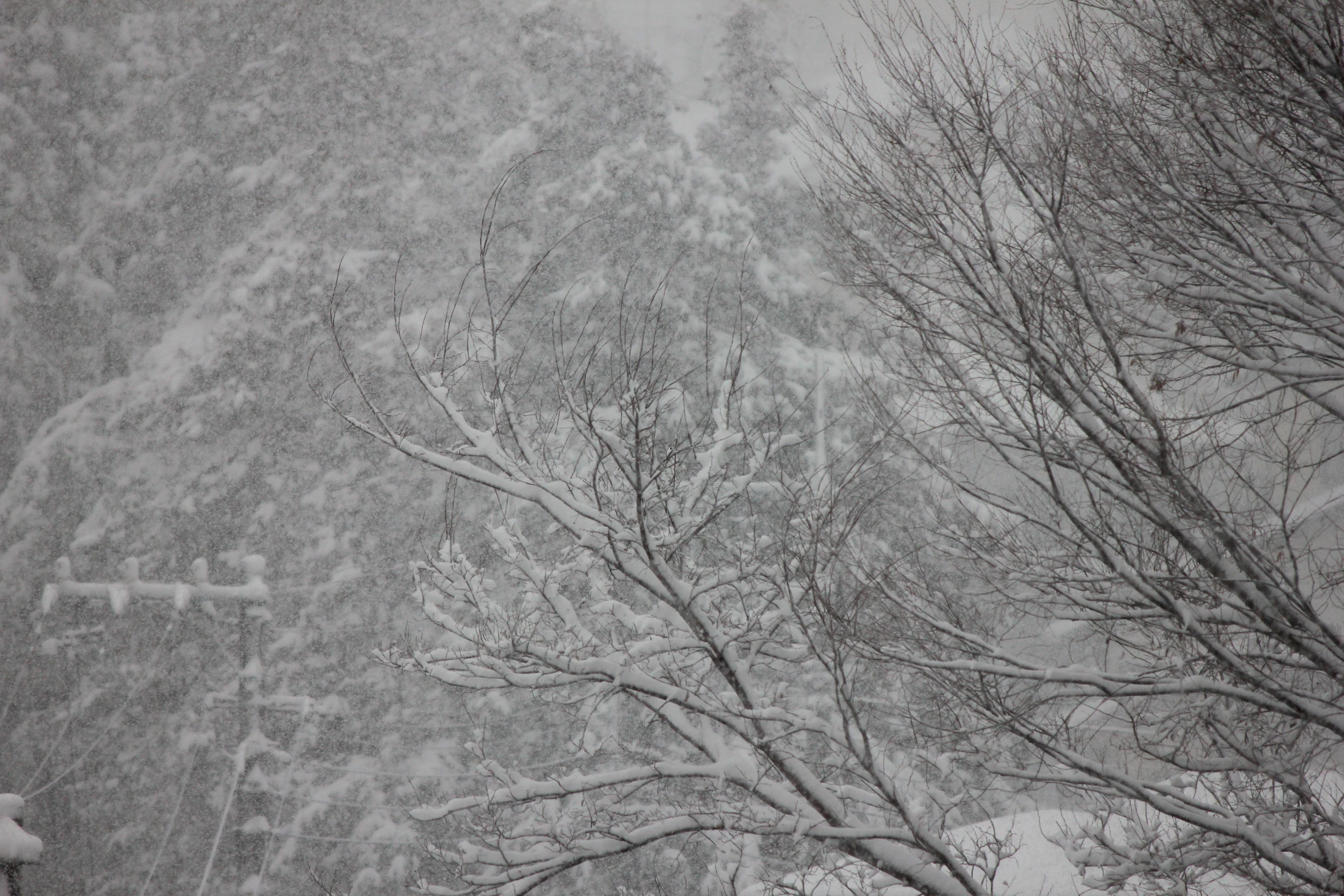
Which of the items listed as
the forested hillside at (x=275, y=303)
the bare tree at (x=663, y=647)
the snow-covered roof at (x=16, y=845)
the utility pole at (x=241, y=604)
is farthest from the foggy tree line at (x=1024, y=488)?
the forested hillside at (x=275, y=303)

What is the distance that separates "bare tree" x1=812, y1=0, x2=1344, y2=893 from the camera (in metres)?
3.01

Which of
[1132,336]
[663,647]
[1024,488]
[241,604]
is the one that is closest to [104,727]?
[241,604]

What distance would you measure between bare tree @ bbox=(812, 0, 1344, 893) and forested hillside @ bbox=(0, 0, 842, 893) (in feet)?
24.5

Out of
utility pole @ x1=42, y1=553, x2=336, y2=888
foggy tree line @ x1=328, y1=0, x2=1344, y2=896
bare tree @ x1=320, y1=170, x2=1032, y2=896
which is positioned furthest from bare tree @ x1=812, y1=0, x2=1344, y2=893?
utility pole @ x1=42, y1=553, x2=336, y2=888

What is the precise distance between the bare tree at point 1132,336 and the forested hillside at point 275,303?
24.5 ft

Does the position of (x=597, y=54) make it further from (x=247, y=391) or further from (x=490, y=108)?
(x=247, y=391)

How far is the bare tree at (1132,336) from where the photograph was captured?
3010 mm

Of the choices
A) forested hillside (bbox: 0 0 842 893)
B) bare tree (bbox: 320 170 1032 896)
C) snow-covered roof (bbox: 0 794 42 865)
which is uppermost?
forested hillside (bbox: 0 0 842 893)

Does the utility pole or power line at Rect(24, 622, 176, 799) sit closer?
the utility pole

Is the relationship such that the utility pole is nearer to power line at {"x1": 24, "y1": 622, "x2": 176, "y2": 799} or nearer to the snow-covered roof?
power line at {"x1": 24, "y1": 622, "x2": 176, "y2": 799}

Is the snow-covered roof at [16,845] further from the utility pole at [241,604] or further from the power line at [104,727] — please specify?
the utility pole at [241,604]

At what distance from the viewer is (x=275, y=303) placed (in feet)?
45.2

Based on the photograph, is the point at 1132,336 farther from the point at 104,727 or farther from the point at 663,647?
the point at 104,727

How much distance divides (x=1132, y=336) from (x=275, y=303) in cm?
1310
